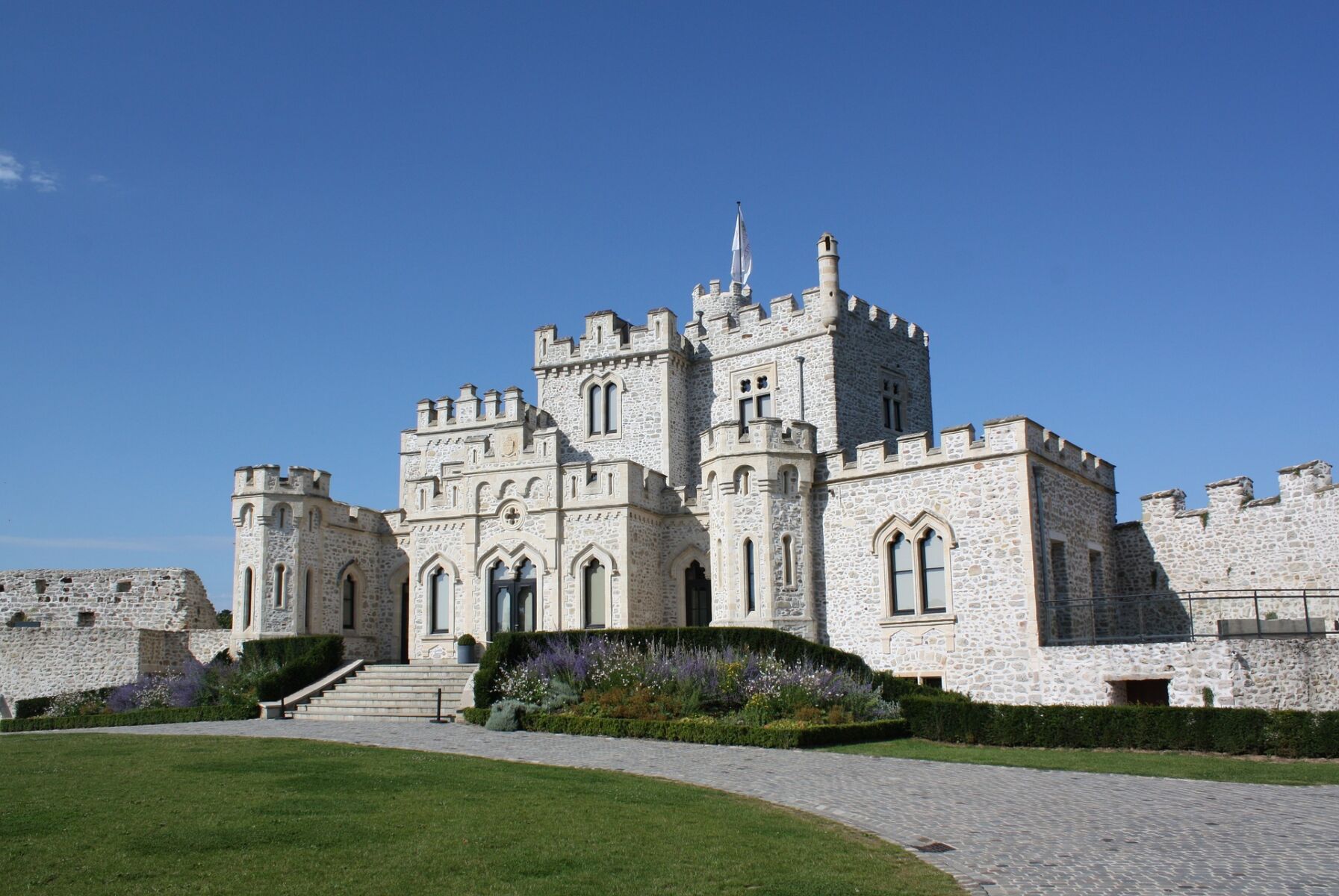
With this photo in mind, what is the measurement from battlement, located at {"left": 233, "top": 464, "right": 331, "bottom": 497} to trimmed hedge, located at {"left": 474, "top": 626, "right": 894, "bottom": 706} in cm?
1056

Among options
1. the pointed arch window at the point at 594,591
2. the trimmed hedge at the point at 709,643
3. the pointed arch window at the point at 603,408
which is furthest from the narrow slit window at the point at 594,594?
the pointed arch window at the point at 603,408

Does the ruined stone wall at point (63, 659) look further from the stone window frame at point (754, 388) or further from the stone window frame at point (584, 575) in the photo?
the stone window frame at point (754, 388)

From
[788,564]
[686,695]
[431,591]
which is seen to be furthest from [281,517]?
[686,695]

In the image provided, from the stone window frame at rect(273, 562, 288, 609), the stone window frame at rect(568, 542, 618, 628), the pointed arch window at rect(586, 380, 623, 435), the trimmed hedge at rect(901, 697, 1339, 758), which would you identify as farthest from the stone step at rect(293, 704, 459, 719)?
the pointed arch window at rect(586, 380, 623, 435)

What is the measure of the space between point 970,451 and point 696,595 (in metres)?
9.56

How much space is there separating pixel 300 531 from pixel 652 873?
26861mm

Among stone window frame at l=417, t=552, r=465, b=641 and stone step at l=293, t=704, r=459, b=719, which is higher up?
stone window frame at l=417, t=552, r=465, b=641

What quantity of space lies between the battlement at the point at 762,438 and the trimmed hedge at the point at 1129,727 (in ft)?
30.3

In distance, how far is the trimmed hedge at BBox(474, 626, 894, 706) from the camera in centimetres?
2723

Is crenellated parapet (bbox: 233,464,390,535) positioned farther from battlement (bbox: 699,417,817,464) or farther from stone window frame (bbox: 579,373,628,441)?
battlement (bbox: 699,417,817,464)

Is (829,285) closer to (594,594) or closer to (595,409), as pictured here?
(595,409)

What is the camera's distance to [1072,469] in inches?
1146

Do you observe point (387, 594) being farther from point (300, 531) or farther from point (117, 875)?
point (117, 875)

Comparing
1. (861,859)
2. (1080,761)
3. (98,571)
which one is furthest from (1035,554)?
(98,571)
